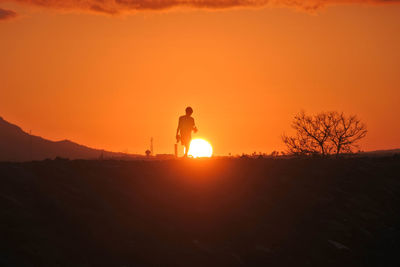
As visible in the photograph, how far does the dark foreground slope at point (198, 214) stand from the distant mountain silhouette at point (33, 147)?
136784 mm

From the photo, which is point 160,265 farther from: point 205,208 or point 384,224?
point 384,224

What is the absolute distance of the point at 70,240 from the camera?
16.4m

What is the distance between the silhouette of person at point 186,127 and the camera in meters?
26.0

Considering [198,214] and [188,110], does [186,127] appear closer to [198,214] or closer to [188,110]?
[188,110]

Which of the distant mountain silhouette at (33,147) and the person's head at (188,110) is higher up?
the distant mountain silhouette at (33,147)

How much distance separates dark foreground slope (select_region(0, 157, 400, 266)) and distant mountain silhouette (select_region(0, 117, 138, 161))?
137 metres

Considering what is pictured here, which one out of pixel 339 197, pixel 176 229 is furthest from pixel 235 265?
pixel 339 197

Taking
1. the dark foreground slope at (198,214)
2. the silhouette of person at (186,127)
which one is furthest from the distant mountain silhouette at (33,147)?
the dark foreground slope at (198,214)

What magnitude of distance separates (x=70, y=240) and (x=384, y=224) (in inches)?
460

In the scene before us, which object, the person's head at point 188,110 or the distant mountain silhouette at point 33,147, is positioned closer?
the person's head at point 188,110

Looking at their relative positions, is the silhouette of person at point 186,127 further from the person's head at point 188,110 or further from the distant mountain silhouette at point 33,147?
the distant mountain silhouette at point 33,147

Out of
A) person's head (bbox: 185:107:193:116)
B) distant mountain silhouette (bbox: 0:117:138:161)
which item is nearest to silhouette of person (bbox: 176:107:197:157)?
person's head (bbox: 185:107:193:116)

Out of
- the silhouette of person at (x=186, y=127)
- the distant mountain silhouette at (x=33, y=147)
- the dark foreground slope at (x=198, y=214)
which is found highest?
the distant mountain silhouette at (x=33, y=147)

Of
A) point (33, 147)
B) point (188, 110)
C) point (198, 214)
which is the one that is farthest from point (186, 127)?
point (33, 147)
